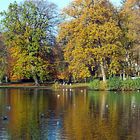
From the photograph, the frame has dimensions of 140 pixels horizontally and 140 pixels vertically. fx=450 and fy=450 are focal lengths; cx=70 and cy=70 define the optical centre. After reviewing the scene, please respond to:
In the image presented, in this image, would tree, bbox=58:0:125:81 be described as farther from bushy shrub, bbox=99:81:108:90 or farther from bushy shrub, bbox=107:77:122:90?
bushy shrub, bbox=107:77:122:90

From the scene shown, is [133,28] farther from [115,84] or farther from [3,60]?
[3,60]

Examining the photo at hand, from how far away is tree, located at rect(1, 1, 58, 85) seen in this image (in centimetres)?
7069

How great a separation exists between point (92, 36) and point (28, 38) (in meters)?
17.9

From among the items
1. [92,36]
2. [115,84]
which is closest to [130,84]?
[115,84]

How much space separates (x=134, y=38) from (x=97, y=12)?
5.89 m

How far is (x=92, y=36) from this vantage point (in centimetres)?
→ 5681

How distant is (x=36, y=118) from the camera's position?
24828mm

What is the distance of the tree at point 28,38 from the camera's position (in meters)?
70.7

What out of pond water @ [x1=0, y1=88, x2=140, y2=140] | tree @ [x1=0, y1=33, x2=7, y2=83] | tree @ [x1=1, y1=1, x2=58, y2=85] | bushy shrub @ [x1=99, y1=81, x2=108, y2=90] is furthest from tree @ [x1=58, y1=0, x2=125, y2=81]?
pond water @ [x1=0, y1=88, x2=140, y2=140]

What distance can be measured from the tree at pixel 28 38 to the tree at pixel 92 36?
1173 cm

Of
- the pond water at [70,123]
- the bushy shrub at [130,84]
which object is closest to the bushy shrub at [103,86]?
the bushy shrub at [130,84]

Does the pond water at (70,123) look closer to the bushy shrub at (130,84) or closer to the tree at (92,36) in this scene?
the bushy shrub at (130,84)

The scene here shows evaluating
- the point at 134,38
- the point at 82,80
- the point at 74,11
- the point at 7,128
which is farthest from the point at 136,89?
the point at 7,128

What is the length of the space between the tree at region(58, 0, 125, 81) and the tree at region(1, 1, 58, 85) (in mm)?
11726
